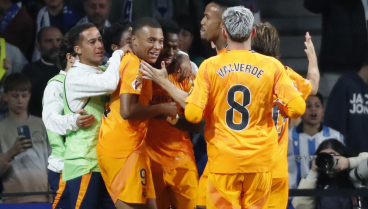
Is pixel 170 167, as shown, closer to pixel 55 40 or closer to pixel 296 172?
pixel 296 172

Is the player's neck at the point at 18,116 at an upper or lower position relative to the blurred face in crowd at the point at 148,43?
lower

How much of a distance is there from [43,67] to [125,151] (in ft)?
8.96

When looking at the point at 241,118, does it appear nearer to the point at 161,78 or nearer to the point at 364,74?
the point at 161,78

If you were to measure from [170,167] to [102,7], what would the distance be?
267cm

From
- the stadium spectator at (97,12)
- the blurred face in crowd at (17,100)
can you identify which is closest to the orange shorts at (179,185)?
the blurred face in crowd at (17,100)

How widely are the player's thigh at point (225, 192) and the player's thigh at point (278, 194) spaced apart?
0.28 metres

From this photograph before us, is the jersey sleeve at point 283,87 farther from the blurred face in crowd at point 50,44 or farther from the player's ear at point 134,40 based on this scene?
the blurred face in crowd at point 50,44

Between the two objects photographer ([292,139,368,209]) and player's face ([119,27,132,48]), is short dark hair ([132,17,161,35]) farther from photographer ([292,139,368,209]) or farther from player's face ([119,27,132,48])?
photographer ([292,139,368,209])

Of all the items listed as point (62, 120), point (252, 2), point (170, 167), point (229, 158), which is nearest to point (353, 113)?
point (252, 2)

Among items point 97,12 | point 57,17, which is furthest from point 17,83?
point 97,12

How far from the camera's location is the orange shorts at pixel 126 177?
3.61m

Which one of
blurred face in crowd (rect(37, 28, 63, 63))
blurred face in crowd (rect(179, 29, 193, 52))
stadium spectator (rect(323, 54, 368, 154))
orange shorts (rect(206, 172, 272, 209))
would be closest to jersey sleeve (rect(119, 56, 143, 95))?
orange shorts (rect(206, 172, 272, 209))

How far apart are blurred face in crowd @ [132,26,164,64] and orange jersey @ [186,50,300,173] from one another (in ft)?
1.80

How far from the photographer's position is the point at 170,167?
4109 mm
